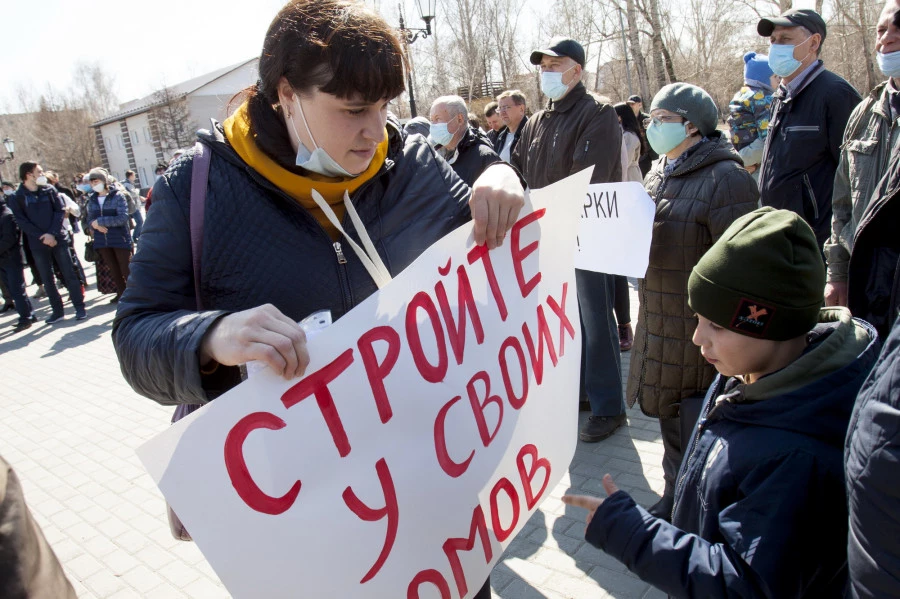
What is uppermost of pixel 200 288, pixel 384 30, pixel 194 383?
pixel 384 30

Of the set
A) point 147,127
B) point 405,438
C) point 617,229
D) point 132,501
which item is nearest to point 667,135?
point 617,229

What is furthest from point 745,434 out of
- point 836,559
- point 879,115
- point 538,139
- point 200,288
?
point 538,139

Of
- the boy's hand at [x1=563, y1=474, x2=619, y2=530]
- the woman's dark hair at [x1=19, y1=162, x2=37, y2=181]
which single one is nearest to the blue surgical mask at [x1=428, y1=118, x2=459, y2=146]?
the boy's hand at [x1=563, y1=474, x2=619, y2=530]

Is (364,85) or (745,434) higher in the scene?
(364,85)

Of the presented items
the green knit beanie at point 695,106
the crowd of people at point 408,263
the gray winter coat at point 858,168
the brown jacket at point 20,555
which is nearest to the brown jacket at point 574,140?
the green knit beanie at point 695,106

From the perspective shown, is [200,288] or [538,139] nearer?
[200,288]

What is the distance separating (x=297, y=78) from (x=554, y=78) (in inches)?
123

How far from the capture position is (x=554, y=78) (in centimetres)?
407

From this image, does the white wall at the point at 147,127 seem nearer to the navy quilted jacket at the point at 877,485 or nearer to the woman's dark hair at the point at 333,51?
the woman's dark hair at the point at 333,51

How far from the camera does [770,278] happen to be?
1371 mm

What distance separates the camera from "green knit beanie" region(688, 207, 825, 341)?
136 cm

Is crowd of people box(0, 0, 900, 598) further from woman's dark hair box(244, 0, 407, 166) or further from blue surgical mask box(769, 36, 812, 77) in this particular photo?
blue surgical mask box(769, 36, 812, 77)

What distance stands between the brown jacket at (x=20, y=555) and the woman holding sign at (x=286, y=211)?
310mm

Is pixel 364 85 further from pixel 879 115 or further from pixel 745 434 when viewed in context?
pixel 879 115
